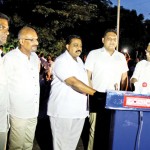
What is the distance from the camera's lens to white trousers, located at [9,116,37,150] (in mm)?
3842

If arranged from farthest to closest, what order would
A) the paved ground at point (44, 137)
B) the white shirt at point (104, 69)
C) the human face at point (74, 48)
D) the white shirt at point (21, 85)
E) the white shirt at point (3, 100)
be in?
A: the paved ground at point (44, 137), the white shirt at point (104, 69), the human face at point (74, 48), the white shirt at point (21, 85), the white shirt at point (3, 100)

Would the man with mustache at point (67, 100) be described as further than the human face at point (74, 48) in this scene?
No

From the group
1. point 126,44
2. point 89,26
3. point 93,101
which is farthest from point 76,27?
point 93,101

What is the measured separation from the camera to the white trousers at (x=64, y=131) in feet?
12.6

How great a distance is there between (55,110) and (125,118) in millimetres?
1031

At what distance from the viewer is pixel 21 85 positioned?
3789 millimetres

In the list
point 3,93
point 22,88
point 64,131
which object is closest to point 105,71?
point 64,131

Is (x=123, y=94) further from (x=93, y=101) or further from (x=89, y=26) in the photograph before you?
(x=89, y=26)

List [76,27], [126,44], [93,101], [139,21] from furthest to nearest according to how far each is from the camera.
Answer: [139,21] → [126,44] → [76,27] → [93,101]

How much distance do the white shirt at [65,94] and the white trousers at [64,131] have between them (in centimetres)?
7

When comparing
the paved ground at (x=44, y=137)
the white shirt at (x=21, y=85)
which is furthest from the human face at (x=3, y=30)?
the paved ground at (x=44, y=137)

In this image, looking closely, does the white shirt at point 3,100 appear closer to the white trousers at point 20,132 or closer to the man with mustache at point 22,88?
the man with mustache at point 22,88

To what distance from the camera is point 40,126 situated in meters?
6.85

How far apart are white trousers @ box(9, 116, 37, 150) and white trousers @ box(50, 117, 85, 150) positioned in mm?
320
